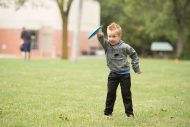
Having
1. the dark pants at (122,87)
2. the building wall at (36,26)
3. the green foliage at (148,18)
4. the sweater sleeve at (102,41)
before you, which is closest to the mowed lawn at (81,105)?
the dark pants at (122,87)

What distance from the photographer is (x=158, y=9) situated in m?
61.4

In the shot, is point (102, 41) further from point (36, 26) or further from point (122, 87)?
point (36, 26)

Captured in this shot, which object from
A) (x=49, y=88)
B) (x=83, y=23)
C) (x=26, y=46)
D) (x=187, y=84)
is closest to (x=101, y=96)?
(x=49, y=88)

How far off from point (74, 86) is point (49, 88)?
1.15 metres

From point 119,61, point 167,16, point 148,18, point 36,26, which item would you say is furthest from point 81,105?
point 148,18

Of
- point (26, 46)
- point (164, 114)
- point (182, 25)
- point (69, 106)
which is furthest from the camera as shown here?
point (182, 25)

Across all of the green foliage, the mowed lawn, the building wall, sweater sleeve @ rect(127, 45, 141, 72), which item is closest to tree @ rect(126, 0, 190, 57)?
the green foliage

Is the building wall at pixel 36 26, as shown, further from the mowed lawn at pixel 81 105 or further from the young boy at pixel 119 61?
the young boy at pixel 119 61

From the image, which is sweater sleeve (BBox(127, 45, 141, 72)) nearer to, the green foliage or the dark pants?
the dark pants

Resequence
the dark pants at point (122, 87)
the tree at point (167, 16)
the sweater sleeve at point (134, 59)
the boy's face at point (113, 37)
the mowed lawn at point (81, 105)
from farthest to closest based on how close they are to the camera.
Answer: the tree at point (167, 16), the dark pants at point (122, 87), the sweater sleeve at point (134, 59), the boy's face at point (113, 37), the mowed lawn at point (81, 105)

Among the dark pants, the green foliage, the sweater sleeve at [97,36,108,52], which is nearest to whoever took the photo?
the sweater sleeve at [97,36,108,52]

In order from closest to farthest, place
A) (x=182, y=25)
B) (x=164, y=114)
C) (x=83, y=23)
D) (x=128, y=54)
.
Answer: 1. (x=128, y=54)
2. (x=164, y=114)
3. (x=182, y=25)
4. (x=83, y=23)

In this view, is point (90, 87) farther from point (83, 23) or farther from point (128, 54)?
point (83, 23)

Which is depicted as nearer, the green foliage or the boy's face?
the boy's face
